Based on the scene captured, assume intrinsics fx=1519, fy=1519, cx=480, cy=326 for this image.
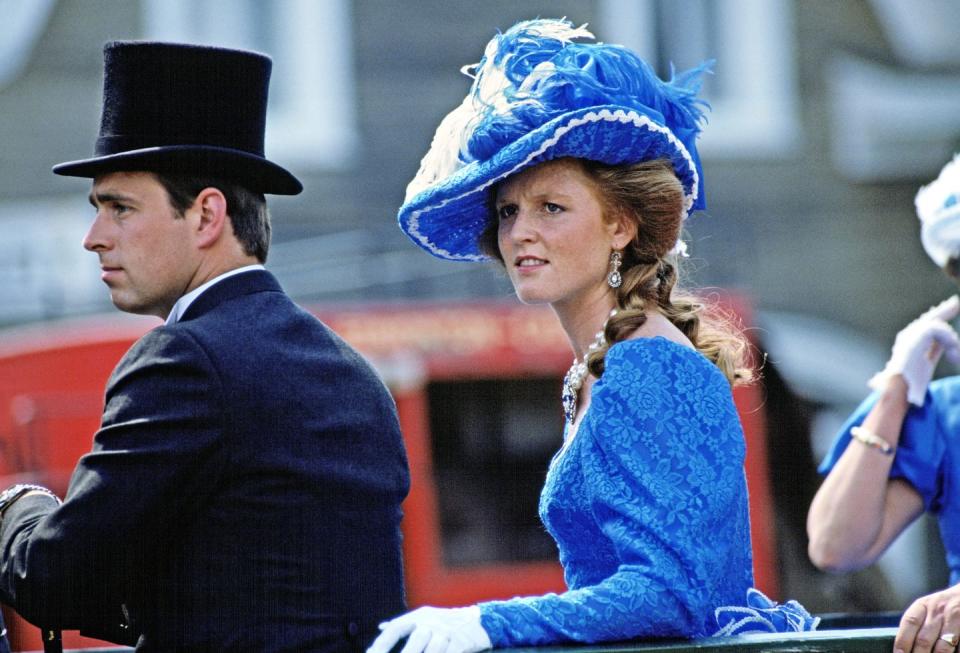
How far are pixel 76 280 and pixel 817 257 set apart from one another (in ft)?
16.7

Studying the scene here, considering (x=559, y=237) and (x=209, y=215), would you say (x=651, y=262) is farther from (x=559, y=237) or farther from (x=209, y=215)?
(x=209, y=215)

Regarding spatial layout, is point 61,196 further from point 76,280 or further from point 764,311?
point 764,311

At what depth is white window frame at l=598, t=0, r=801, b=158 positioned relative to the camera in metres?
10.6

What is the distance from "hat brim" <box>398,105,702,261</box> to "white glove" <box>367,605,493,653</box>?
79 cm

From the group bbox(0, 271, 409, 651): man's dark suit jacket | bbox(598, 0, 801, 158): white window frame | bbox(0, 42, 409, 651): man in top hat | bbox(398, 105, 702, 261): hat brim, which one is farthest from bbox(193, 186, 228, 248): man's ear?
bbox(598, 0, 801, 158): white window frame

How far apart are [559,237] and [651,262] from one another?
0.64 feet

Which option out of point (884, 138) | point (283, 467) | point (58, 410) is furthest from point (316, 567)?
point (884, 138)

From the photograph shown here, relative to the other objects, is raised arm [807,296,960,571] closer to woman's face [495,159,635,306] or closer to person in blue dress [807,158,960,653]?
person in blue dress [807,158,960,653]

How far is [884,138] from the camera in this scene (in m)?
10.8

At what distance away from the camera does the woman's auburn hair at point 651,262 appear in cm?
267

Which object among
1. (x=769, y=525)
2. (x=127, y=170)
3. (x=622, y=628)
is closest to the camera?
(x=622, y=628)

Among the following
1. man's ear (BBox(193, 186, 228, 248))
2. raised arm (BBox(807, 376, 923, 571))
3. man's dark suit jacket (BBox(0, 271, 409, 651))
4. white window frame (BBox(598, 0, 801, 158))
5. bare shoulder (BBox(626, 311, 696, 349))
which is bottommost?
raised arm (BBox(807, 376, 923, 571))

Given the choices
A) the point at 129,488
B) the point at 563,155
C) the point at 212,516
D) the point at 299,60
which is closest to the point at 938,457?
the point at 563,155

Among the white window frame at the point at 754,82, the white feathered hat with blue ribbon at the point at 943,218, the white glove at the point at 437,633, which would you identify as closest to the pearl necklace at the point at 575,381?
the white glove at the point at 437,633
